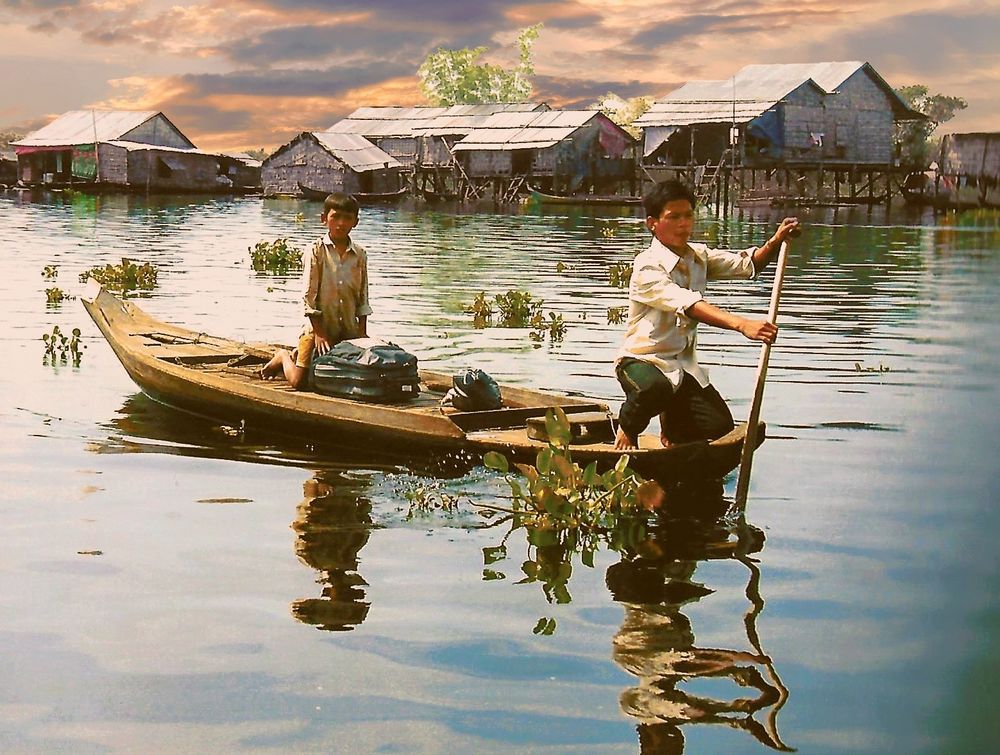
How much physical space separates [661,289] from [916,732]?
2565mm

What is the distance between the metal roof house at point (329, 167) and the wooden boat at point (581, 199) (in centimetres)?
976

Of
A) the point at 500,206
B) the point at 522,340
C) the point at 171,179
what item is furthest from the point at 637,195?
the point at 522,340

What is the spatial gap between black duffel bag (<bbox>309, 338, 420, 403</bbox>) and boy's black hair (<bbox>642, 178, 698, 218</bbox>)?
2143mm

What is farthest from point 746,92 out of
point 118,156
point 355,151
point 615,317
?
point 615,317

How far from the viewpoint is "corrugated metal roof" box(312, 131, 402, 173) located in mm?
59562

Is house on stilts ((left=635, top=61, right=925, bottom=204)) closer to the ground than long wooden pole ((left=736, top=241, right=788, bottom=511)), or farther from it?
farther from it

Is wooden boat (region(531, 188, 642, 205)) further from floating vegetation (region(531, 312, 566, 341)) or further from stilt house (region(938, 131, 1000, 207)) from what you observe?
floating vegetation (region(531, 312, 566, 341))

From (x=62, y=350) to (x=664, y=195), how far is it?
7248 millimetres

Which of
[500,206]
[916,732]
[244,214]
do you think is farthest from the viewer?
[500,206]

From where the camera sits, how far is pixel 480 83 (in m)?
81.6

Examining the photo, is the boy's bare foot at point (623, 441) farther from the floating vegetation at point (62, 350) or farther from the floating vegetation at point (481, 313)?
the floating vegetation at point (481, 313)

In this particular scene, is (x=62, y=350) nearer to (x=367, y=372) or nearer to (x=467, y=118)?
(x=367, y=372)

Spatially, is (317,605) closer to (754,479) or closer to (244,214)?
(754,479)

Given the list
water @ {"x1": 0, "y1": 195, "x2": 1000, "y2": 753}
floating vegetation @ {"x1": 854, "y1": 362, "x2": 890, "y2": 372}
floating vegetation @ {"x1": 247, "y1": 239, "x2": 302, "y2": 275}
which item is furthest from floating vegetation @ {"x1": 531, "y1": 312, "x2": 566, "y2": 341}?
floating vegetation @ {"x1": 247, "y1": 239, "x2": 302, "y2": 275}
